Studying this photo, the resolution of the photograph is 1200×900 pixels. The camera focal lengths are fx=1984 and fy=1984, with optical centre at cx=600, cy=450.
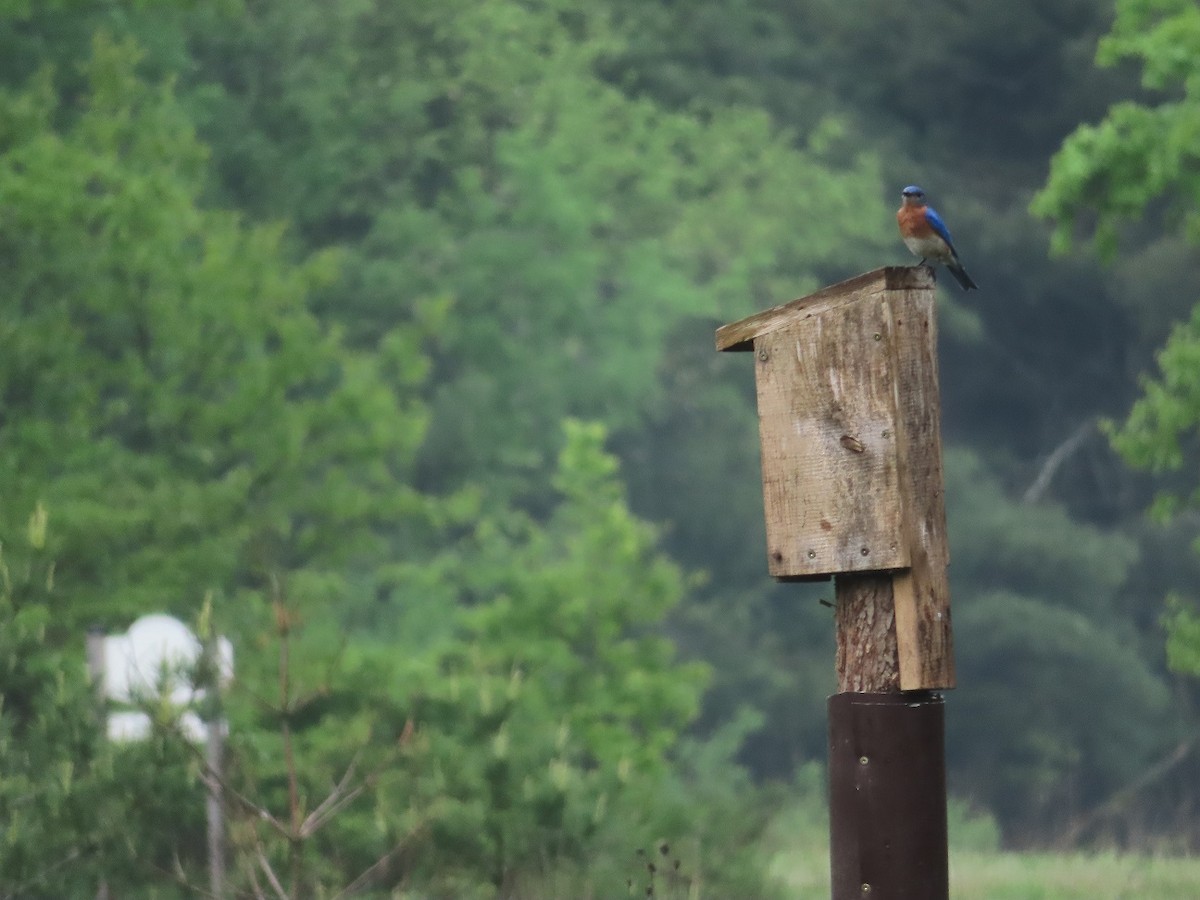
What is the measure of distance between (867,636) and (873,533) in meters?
0.20

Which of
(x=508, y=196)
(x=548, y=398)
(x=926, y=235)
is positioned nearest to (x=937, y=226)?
(x=926, y=235)

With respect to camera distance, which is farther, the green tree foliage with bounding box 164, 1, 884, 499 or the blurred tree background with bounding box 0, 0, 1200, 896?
the green tree foliage with bounding box 164, 1, 884, 499

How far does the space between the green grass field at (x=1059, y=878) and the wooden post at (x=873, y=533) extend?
964 cm

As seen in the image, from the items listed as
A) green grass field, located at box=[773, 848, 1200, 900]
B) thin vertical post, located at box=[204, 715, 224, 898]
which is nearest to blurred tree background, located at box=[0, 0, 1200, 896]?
thin vertical post, located at box=[204, 715, 224, 898]

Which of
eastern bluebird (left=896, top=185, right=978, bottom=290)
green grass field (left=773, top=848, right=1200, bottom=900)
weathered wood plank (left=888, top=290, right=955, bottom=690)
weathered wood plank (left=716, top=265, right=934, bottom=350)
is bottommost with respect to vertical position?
green grass field (left=773, top=848, right=1200, bottom=900)

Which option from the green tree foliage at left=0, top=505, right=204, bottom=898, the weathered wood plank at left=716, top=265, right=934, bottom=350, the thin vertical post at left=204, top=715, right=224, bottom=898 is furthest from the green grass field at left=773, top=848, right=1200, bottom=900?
the weathered wood plank at left=716, top=265, right=934, bottom=350

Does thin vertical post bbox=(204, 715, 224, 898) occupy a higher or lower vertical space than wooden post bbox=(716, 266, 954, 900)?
lower

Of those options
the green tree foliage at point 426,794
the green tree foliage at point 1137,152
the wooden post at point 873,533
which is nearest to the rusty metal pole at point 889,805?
the wooden post at point 873,533

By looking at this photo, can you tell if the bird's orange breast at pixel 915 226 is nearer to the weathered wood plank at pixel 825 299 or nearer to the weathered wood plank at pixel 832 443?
the weathered wood plank at pixel 825 299

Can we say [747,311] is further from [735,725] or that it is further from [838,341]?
[838,341]

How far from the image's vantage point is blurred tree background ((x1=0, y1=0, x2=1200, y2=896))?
31.5 feet

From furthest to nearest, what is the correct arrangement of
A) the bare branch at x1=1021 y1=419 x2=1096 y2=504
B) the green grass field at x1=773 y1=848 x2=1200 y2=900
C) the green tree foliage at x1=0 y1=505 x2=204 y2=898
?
the bare branch at x1=1021 y1=419 x2=1096 y2=504
the green grass field at x1=773 y1=848 x2=1200 y2=900
the green tree foliage at x1=0 y1=505 x2=204 y2=898

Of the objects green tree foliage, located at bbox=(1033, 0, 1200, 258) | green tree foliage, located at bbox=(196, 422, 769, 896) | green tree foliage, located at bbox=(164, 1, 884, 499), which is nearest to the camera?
green tree foliage, located at bbox=(196, 422, 769, 896)

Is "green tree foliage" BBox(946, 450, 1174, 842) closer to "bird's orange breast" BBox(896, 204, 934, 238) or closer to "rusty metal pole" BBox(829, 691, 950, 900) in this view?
"bird's orange breast" BBox(896, 204, 934, 238)
